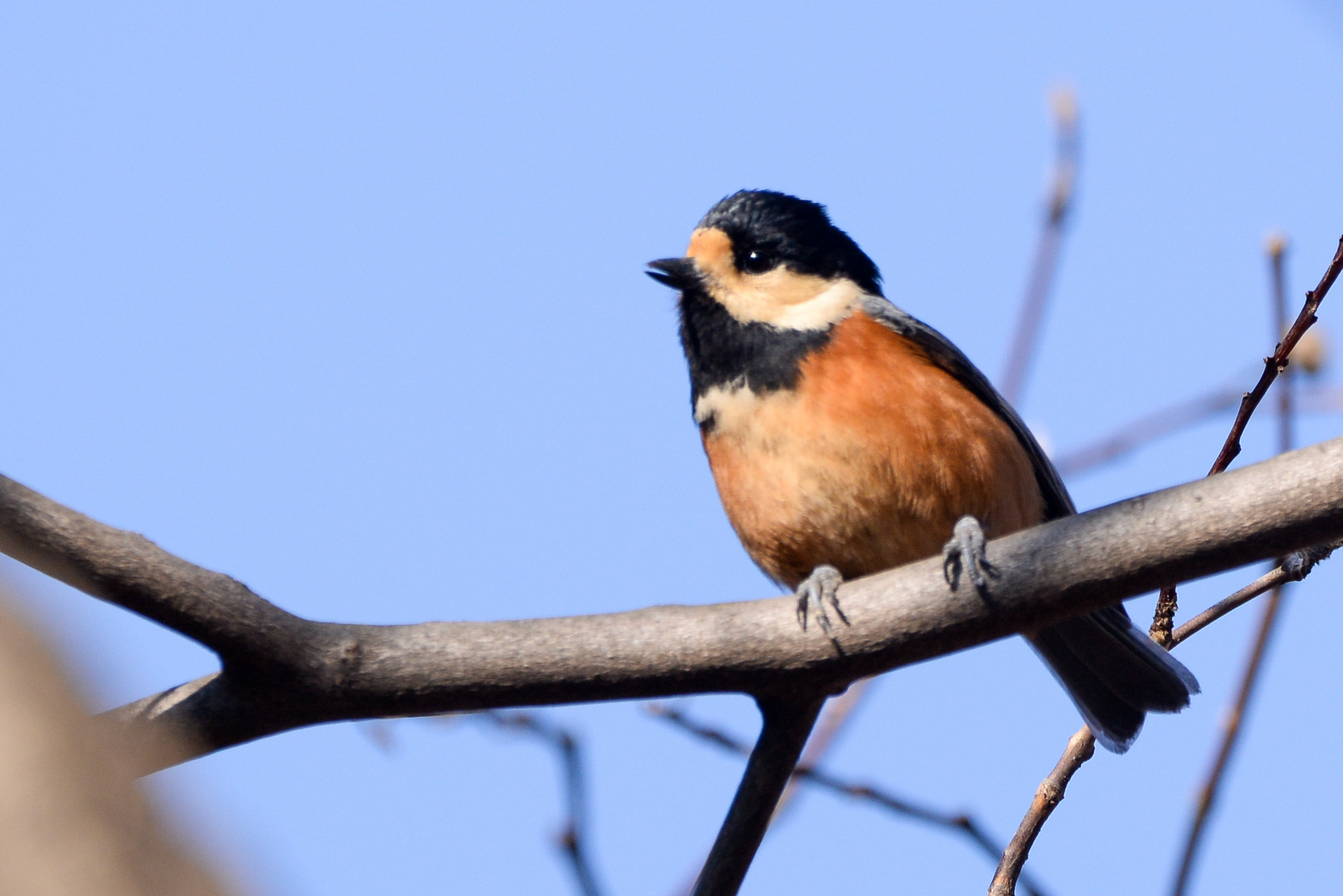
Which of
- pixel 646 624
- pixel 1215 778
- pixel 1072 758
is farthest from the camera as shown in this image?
pixel 1072 758

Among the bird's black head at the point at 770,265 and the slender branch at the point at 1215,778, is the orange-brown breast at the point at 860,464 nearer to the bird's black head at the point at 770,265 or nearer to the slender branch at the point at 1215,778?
the bird's black head at the point at 770,265

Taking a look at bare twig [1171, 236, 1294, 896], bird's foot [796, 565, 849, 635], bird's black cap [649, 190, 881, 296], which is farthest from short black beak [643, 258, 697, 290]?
bare twig [1171, 236, 1294, 896]

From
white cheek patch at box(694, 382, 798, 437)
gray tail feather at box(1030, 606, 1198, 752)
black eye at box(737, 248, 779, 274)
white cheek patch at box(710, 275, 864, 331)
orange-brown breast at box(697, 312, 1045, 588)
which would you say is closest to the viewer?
orange-brown breast at box(697, 312, 1045, 588)

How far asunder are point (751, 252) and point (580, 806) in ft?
10.7

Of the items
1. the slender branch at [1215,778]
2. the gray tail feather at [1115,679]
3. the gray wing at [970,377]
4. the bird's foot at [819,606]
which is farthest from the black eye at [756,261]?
the slender branch at [1215,778]

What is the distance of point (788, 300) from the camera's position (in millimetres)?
6402

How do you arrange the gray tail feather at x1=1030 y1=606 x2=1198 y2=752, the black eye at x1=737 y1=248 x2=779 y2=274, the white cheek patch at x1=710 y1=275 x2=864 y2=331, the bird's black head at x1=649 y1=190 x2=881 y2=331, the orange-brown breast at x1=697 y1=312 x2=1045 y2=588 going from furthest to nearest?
the black eye at x1=737 y1=248 x2=779 y2=274 → the bird's black head at x1=649 y1=190 x2=881 y2=331 → the white cheek patch at x1=710 y1=275 x2=864 y2=331 → the gray tail feather at x1=1030 y1=606 x2=1198 y2=752 → the orange-brown breast at x1=697 y1=312 x2=1045 y2=588

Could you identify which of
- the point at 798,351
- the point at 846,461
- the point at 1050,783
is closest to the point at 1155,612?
the point at 1050,783

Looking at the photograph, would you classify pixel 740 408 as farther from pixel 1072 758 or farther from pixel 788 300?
pixel 1072 758

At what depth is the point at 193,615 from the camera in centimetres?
391

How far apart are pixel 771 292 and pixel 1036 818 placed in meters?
2.94

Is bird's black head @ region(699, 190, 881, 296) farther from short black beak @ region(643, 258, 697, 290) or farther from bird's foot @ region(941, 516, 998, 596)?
bird's foot @ region(941, 516, 998, 596)

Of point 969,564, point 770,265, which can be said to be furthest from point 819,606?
point 770,265

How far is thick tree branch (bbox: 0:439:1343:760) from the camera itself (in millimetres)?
3850
